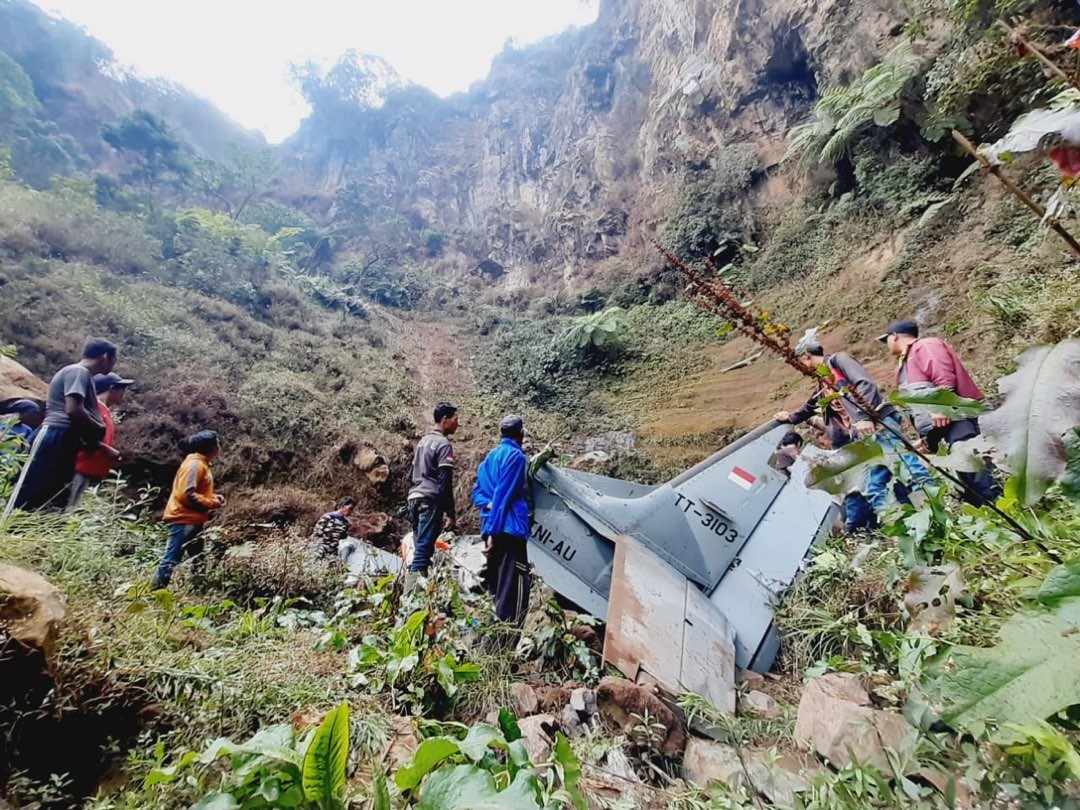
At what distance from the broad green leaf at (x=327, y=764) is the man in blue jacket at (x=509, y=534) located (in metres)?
2.40

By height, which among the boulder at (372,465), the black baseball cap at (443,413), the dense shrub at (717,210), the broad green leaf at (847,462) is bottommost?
the broad green leaf at (847,462)

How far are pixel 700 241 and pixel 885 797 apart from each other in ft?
48.3

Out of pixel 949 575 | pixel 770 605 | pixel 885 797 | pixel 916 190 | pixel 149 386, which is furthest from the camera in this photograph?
pixel 916 190

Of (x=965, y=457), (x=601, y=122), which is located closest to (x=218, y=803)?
(x=965, y=457)

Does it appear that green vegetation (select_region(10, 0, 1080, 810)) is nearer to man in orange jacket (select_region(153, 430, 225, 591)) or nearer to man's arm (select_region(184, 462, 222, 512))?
man in orange jacket (select_region(153, 430, 225, 591))

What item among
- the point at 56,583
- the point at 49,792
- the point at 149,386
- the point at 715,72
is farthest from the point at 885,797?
the point at 715,72

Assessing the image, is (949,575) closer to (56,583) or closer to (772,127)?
(56,583)

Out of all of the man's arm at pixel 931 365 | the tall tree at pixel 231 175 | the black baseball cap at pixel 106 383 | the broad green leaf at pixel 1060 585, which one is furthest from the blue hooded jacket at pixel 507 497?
the tall tree at pixel 231 175

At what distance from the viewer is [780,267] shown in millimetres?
11914

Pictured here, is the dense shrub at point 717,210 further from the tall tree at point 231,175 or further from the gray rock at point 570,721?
the tall tree at point 231,175

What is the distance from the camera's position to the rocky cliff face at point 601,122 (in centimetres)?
1356

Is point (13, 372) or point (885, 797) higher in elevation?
point (13, 372)

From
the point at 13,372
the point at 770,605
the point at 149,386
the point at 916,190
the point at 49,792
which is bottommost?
the point at 49,792

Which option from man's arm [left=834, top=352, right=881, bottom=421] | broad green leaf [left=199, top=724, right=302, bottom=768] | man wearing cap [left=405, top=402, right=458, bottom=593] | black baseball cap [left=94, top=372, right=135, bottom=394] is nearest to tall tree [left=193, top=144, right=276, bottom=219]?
black baseball cap [left=94, top=372, right=135, bottom=394]
